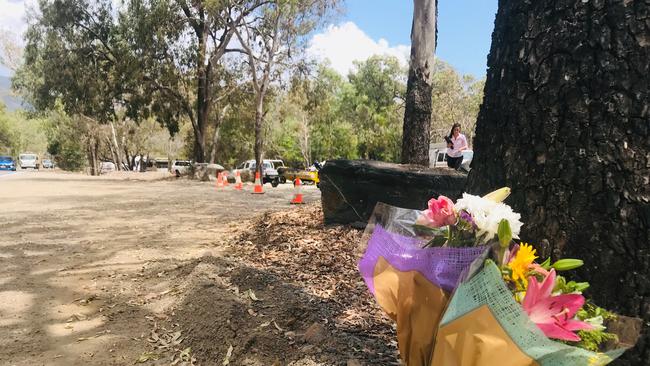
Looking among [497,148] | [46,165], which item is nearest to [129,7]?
[497,148]

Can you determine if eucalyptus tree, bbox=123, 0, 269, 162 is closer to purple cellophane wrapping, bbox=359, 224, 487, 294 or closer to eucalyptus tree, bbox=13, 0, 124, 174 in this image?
eucalyptus tree, bbox=13, 0, 124, 174

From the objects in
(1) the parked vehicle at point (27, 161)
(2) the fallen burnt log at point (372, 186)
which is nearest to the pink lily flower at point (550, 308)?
(2) the fallen burnt log at point (372, 186)

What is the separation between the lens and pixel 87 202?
1214 cm

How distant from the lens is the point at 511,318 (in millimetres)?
1124

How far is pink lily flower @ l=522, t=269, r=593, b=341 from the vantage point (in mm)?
1198

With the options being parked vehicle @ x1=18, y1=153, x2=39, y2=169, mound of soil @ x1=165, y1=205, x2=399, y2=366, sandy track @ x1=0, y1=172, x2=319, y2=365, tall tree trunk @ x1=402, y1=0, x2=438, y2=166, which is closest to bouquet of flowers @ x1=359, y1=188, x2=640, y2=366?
mound of soil @ x1=165, y1=205, x2=399, y2=366

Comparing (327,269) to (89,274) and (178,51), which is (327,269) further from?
(178,51)

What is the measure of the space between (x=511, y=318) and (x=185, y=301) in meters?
3.18

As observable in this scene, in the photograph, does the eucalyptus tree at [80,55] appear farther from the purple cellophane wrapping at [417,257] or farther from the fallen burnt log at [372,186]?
the purple cellophane wrapping at [417,257]

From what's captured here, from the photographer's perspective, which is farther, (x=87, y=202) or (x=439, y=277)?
(x=87, y=202)

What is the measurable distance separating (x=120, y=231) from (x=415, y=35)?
555 centimetres

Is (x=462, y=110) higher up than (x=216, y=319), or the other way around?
(x=462, y=110)

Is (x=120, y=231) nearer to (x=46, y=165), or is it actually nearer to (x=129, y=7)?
(x=129, y=7)

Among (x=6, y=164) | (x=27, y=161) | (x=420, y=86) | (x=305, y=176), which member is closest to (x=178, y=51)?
(x=305, y=176)
